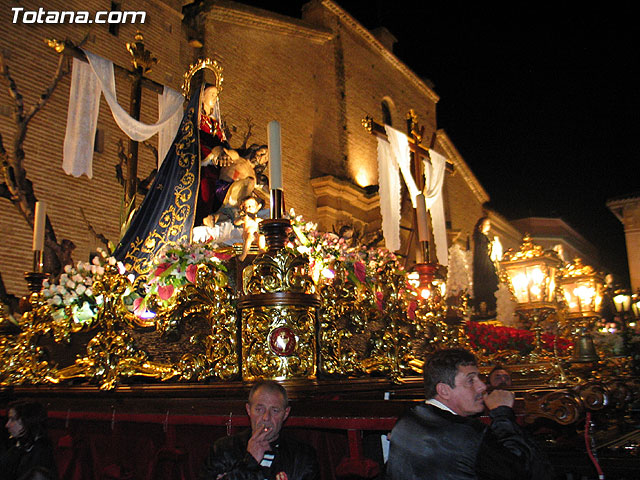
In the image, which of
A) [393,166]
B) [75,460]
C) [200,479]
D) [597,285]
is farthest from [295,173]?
[200,479]

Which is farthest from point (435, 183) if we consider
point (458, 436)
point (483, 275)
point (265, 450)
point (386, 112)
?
point (386, 112)

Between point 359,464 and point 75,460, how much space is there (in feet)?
7.90

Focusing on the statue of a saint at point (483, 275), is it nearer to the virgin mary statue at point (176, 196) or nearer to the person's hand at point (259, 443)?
the virgin mary statue at point (176, 196)

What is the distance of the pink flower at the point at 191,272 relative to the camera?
3566 mm

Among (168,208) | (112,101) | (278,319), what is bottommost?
(278,319)

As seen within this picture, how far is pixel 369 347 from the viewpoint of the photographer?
3662 mm

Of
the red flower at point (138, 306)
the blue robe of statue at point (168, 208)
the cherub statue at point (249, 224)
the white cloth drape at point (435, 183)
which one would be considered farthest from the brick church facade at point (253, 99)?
the cherub statue at point (249, 224)

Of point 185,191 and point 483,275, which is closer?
point 185,191

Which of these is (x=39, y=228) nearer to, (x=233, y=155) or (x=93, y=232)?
(x=233, y=155)

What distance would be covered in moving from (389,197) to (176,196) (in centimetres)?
579

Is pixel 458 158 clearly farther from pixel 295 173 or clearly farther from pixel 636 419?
pixel 636 419

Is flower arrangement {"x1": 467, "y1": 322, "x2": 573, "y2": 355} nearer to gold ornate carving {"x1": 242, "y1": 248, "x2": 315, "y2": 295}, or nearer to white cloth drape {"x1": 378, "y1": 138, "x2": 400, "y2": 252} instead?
gold ornate carving {"x1": 242, "y1": 248, "x2": 315, "y2": 295}

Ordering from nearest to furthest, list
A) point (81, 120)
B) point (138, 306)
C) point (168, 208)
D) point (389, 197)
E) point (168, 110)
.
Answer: point (138, 306) → point (168, 208) → point (81, 120) → point (168, 110) → point (389, 197)

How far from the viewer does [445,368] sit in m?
2.11
